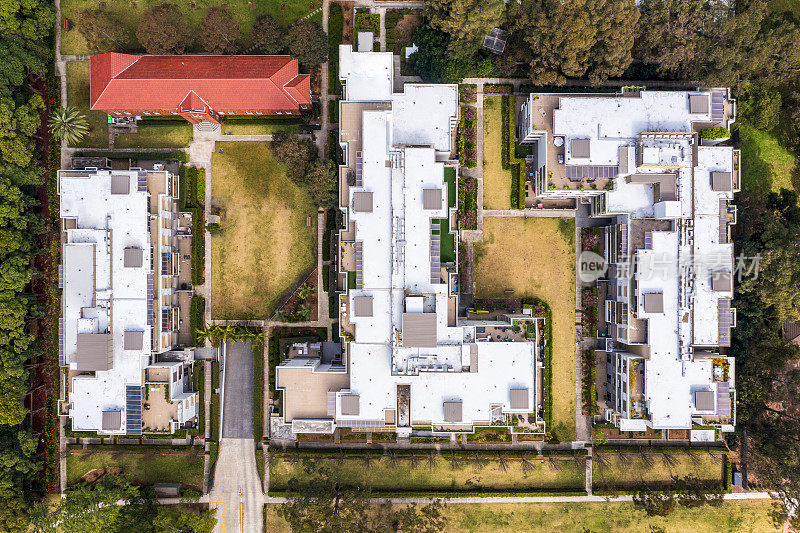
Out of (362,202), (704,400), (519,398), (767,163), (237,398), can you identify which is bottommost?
(237,398)

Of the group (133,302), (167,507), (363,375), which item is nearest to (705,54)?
(363,375)

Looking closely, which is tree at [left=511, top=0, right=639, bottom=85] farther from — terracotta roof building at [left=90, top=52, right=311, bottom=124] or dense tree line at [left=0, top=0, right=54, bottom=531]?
dense tree line at [left=0, top=0, right=54, bottom=531]

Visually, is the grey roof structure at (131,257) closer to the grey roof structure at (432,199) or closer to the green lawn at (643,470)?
the grey roof structure at (432,199)

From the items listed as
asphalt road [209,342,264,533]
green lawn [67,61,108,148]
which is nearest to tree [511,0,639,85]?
green lawn [67,61,108,148]

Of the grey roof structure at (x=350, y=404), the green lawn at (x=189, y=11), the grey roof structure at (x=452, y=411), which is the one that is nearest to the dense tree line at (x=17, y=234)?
the green lawn at (x=189, y=11)

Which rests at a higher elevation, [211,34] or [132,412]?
[211,34]

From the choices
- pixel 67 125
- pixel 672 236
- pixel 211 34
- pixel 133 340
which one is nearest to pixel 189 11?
pixel 211 34

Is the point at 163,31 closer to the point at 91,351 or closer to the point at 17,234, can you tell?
the point at 17,234
